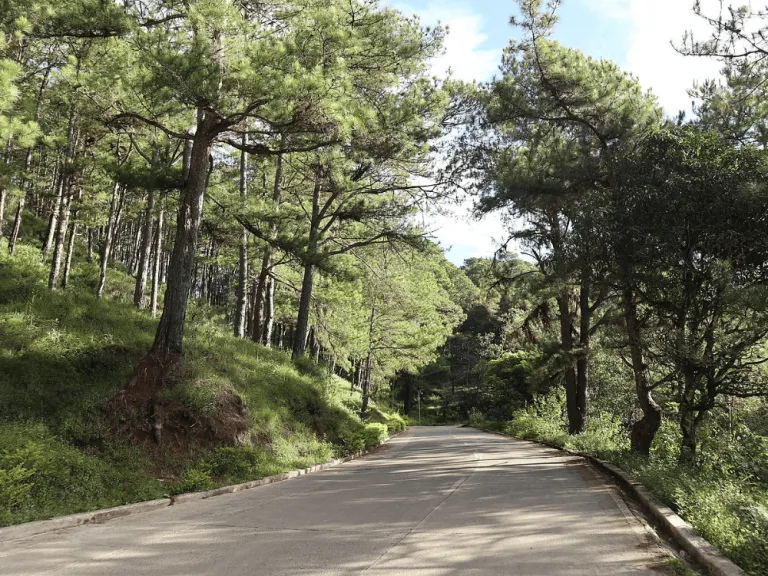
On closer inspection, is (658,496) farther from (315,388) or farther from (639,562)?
(315,388)

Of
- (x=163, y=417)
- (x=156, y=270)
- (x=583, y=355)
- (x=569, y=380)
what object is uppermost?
(x=156, y=270)

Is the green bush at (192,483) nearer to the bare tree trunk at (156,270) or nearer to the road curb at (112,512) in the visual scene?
the road curb at (112,512)

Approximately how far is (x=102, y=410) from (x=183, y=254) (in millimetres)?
3606

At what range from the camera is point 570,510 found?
728 cm

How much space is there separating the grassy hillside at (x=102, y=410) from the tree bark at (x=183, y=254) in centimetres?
80

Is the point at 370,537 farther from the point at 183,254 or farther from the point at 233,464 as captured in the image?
the point at 183,254

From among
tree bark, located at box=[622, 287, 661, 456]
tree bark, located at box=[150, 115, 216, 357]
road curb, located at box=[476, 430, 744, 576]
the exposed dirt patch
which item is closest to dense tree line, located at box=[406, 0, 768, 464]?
tree bark, located at box=[622, 287, 661, 456]

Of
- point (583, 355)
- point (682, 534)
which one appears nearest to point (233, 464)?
point (682, 534)

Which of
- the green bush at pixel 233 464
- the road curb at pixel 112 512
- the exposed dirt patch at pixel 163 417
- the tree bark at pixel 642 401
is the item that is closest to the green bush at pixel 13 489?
the road curb at pixel 112 512

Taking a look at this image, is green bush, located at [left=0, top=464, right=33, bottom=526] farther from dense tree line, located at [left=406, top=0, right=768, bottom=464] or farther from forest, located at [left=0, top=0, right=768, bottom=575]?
dense tree line, located at [left=406, top=0, right=768, bottom=464]

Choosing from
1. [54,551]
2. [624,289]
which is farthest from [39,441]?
[624,289]

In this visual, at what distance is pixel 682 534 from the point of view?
5.57 metres

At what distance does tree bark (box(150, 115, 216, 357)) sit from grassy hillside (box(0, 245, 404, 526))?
796 mm

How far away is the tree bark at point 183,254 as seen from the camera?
37.9ft
